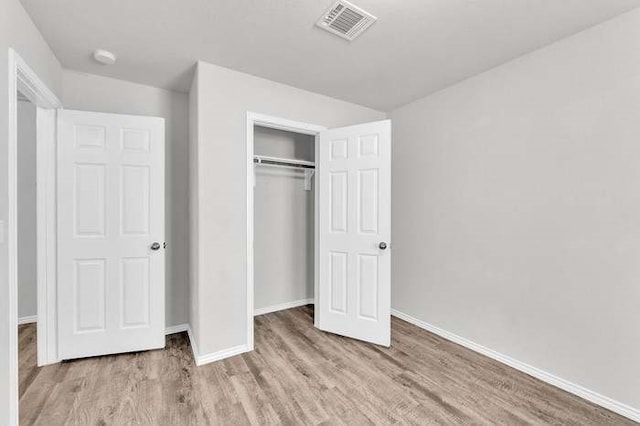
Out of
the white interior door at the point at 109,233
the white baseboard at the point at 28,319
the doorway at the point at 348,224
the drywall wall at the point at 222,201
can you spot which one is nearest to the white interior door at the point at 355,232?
the doorway at the point at 348,224

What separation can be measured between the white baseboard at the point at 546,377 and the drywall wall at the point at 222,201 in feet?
6.14

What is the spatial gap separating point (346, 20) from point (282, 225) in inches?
87.5

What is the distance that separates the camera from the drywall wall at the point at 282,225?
10.8ft

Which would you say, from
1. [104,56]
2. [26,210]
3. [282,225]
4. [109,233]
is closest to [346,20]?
[104,56]

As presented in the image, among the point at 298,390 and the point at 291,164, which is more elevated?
the point at 291,164

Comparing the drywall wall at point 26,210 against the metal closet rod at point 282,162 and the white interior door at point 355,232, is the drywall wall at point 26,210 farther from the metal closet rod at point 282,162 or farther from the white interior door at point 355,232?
the white interior door at point 355,232

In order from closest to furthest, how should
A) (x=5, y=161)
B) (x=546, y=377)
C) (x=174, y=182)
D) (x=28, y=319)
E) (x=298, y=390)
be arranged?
1. (x=5, y=161)
2. (x=298, y=390)
3. (x=546, y=377)
4. (x=174, y=182)
5. (x=28, y=319)

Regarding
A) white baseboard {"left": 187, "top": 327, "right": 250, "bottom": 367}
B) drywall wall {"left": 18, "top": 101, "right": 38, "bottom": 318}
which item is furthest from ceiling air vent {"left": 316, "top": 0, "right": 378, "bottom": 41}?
drywall wall {"left": 18, "top": 101, "right": 38, "bottom": 318}

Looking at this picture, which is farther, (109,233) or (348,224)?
(348,224)

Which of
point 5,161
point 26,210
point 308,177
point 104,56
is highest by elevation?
point 104,56

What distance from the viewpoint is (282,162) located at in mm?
3242

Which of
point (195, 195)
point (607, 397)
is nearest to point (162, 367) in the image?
point (195, 195)

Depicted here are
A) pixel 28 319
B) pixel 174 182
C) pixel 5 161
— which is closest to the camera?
pixel 5 161

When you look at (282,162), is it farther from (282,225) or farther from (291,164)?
(282,225)
